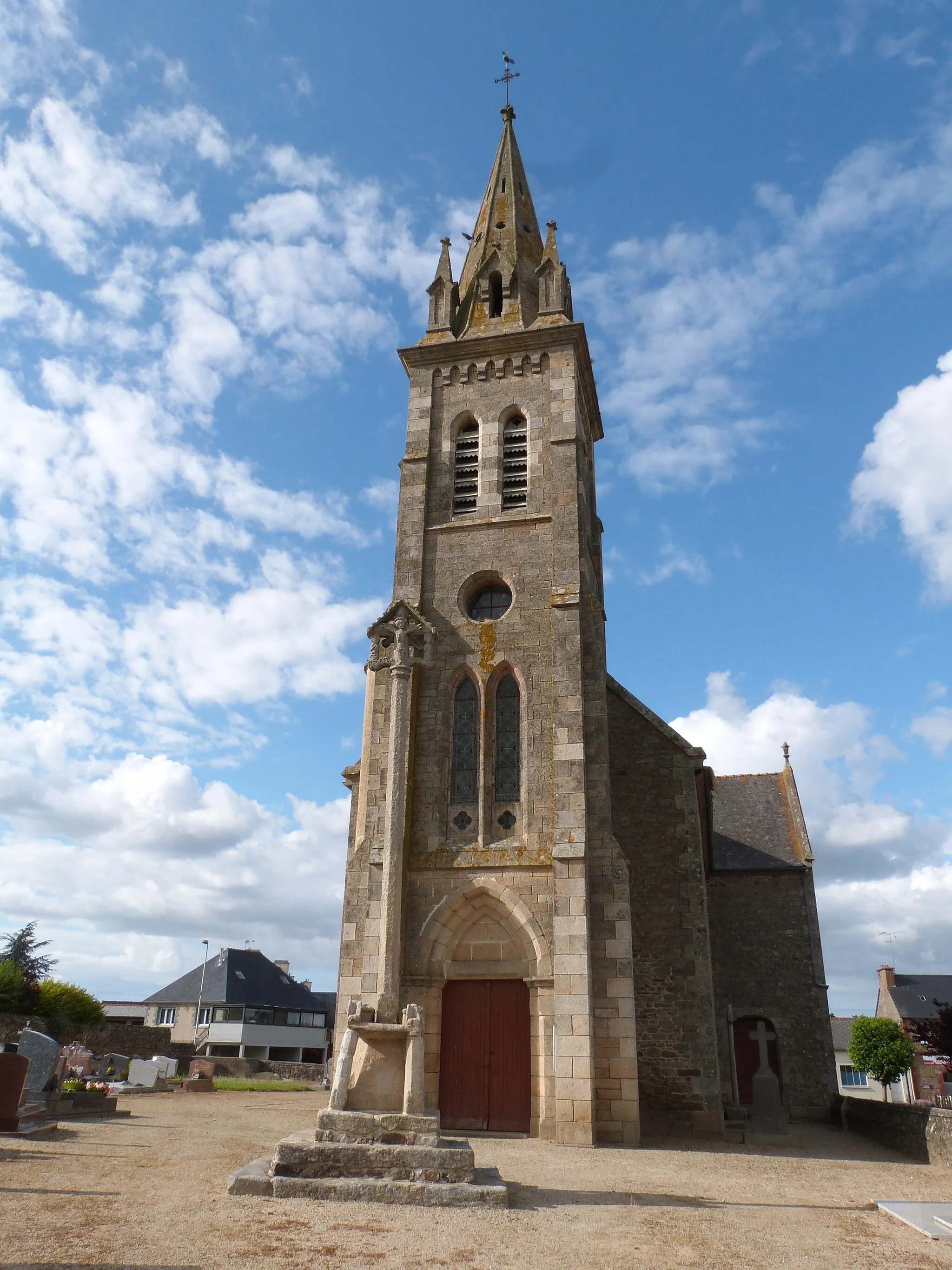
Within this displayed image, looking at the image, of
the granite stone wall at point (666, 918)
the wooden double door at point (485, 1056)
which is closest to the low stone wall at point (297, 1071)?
the granite stone wall at point (666, 918)

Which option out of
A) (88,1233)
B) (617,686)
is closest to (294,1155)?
(88,1233)

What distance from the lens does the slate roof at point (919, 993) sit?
41.5m

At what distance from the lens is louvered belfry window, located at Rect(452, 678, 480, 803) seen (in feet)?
51.4

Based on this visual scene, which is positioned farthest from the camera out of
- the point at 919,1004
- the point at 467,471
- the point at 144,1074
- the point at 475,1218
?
the point at 919,1004

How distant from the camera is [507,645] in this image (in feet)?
53.9

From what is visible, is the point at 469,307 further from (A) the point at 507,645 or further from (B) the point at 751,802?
(B) the point at 751,802

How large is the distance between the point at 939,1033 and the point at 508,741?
10.3m

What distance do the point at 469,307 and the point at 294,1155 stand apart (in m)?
18.0

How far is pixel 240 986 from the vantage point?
4503cm

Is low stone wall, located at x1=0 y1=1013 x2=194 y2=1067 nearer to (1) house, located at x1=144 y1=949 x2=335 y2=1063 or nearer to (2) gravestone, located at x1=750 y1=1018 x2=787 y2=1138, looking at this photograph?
(1) house, located at x1=144 y1=949 x2=335 y2=1063

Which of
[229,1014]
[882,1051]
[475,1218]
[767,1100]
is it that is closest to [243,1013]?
[229,1014]

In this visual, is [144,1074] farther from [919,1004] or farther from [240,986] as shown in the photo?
[919,1004]

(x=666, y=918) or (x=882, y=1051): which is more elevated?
(x=666, y=918)

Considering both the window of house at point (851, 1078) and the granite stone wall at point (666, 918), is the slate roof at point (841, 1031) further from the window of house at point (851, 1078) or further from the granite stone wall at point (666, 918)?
the granite stone wall at point (666, 918)
